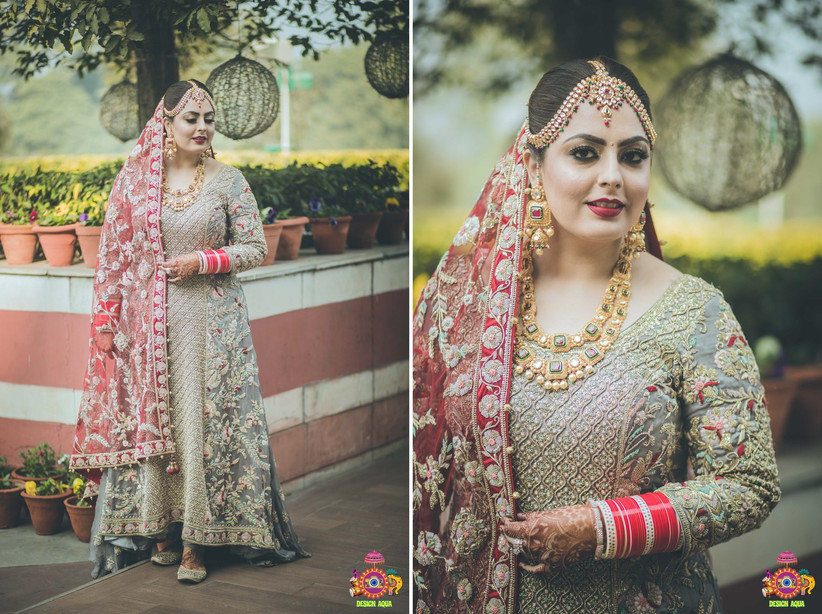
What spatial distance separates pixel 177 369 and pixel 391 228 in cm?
70

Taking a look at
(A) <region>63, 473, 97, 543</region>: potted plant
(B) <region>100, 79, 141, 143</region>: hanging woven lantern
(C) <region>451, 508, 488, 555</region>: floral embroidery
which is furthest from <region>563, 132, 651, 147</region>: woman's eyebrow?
(A) <region>63, 473, 97, 543</region>: potted plant

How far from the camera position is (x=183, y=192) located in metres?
Result: 2.27

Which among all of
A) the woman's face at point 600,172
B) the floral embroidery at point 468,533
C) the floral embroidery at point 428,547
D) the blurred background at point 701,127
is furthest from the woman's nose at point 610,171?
the blurred background at point 701,127

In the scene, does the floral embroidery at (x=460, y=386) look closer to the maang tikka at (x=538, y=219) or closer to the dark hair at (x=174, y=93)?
the maang tikka at (x=538, y=219)

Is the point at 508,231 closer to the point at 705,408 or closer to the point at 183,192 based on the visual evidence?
the point at 705,408

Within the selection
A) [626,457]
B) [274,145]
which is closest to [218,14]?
[274,145]

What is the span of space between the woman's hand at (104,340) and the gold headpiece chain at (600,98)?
1331 millimetres

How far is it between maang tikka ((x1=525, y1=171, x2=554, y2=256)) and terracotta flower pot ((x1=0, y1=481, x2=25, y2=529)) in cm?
162

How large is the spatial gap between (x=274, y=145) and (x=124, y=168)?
39 centimetres

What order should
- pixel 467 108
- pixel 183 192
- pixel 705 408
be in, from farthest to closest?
pixel 467 108, pixel 183 192, pixel 705 408

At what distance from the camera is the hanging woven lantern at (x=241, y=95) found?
2.26 metres

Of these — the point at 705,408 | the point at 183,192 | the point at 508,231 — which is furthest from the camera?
the point at 183,192

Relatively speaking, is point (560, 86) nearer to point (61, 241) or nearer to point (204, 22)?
point (204, 22)

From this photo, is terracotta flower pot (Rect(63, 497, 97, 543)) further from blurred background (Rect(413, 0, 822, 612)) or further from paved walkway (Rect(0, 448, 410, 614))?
blurred background (Rect(413, 0, 822, 612))
